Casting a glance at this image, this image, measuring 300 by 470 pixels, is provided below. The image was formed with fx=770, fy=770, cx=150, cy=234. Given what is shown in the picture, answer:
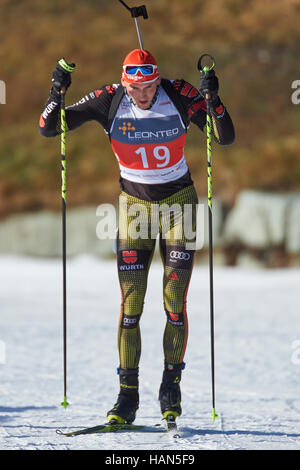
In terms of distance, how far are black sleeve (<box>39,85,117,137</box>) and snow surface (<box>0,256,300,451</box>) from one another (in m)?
2.33

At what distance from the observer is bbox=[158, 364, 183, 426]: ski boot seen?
5.78 meters

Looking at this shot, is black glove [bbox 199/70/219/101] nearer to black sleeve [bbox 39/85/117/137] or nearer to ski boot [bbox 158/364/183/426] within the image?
black sleeve [bbox 39/85/117/137]

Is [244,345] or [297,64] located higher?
[297,64]

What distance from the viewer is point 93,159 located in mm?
20031

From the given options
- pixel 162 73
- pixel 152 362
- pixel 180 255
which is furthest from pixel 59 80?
pixel 162 73

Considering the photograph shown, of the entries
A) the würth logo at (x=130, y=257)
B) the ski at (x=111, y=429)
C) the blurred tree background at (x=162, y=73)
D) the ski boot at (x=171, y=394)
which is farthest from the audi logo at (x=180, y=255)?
the blurred tree background at (x=162, y=73)

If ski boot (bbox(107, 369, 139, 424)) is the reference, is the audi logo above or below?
above

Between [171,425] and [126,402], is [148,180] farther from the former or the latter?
[171,425]

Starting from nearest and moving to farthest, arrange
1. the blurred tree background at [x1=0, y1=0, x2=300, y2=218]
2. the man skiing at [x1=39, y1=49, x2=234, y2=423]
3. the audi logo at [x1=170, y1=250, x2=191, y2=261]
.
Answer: the man skiing at [x1=39, y1=49, x2=234, y2=423], the audi logo at [x1=170, y1=250, x2=191, y2=261], the blurred tree background at [x1=0, y1=0, x2=300, y2=218]

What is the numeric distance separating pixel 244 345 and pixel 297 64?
14.6 meters

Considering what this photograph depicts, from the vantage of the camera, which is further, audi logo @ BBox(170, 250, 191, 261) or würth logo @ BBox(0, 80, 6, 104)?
würth logo @ BBox(0, 80, 6, 104)

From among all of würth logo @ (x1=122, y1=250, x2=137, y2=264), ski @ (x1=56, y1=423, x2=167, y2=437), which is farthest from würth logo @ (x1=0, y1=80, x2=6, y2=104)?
ski @ (x1=56, y1=423, x2=167, y2=437)

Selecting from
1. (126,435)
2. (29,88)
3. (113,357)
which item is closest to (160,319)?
(113,357)
